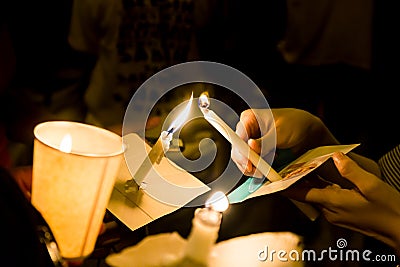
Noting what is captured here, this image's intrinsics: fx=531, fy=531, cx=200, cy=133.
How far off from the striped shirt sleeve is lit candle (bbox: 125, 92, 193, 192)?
1.89 feet

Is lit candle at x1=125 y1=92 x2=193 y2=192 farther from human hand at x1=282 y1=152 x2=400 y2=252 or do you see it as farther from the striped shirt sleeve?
the striped shirt sleeve

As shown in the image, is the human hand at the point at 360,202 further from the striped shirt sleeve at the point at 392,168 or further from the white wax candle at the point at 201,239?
the white wax candle at the point at 201,239

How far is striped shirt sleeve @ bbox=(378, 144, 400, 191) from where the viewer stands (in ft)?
3.94

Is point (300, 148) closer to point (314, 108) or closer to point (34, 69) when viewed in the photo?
point (314, 108)

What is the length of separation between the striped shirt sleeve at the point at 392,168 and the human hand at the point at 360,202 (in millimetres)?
201

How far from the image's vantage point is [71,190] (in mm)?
737

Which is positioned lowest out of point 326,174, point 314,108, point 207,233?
point 314,108

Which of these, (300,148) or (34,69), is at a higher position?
(300,148)

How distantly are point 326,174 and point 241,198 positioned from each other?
367 millimetres

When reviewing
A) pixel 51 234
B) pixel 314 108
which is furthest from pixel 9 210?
pixel 314 108

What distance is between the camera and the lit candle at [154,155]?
2.89 feet

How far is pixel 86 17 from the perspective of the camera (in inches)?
75.4

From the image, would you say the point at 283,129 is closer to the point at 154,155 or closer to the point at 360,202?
the point at 360,202

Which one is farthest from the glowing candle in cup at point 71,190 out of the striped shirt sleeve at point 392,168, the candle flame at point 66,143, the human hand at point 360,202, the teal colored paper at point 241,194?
the striped shirt sleeve at point 392,168
